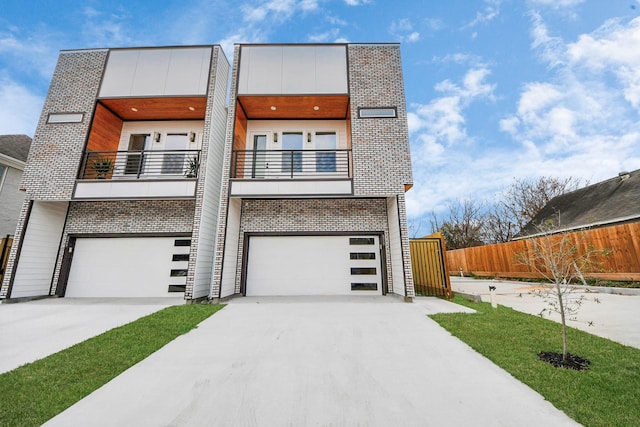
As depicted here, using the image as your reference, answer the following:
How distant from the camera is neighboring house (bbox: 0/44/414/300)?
24.3 feet

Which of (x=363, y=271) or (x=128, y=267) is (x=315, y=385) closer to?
(x=363, y=271)

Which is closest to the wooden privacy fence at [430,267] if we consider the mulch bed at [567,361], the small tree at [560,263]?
the small tree at [560,263]

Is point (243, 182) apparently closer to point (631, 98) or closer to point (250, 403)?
point (250, 403)

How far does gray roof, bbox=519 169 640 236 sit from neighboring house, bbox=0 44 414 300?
7.79m

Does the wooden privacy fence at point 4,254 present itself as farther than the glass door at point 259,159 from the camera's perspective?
No

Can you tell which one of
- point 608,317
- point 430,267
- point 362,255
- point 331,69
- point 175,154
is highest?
point 331,69

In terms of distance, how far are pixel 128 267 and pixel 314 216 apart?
20.3 feet

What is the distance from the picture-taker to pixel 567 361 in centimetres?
301

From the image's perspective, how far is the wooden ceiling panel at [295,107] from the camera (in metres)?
8.18

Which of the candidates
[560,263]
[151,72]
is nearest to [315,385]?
[560,263]

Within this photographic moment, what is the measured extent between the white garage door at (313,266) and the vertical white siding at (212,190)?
1.27 m

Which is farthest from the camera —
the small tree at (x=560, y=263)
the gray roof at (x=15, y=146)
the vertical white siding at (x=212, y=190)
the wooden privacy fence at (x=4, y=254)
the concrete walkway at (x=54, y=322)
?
the gray roof at (x=15, y=146)

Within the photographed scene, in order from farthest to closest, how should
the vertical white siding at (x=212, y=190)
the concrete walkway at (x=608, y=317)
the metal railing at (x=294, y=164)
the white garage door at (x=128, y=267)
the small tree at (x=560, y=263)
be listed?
the metal railing at (x=294, y=164) → the white garage door at (x=128, y=267) → the vertical white siding at (x=212, y=190) → the concrete walkway at (x=608, y=317) → the small tree at (x=560, y=263)

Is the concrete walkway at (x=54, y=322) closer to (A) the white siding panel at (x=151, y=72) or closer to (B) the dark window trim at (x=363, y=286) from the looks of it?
(B) the dark window trim at (x=363, y=286)
